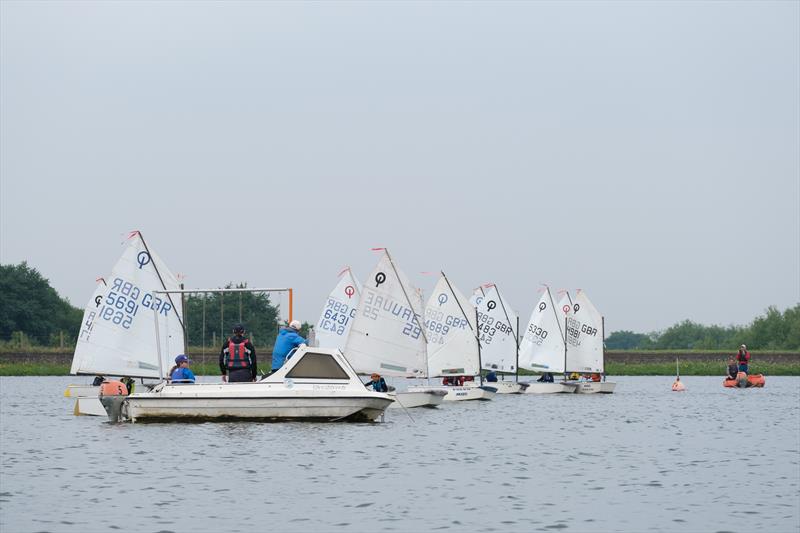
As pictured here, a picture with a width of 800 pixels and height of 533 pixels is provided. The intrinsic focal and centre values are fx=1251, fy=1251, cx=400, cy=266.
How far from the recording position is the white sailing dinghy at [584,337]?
70.7 meters

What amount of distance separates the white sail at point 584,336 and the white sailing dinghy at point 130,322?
31275 millimetres

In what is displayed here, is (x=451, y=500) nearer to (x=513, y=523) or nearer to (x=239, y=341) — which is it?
(x=513, y=523)

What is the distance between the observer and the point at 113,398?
35.4m

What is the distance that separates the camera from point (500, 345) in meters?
66.0

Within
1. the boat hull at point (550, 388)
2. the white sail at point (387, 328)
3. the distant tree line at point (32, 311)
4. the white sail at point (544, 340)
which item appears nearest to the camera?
the white sail at point (387, 328)

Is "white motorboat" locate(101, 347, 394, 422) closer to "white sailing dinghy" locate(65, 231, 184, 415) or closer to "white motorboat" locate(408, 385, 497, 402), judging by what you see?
"white sailing dinghy" locate(65, 231, 184, 415)

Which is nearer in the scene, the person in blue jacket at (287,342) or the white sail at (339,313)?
the person in blue jacket at (287,342)

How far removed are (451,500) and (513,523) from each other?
8.86ft

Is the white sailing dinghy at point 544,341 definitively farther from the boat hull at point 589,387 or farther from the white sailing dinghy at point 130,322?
the white sailing dinghy at point 130,322

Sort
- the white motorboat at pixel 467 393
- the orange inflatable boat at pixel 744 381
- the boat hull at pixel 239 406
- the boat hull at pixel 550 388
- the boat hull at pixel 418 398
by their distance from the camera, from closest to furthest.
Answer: the boat hull at pixel 239 406, the boat hull at pixel 418 398, the white motorboat at pixel 467 393, the boat hull at pixel 550 388, the orange inflatable boat at pixel 744 381

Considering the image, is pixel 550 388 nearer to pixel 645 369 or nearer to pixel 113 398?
pixel 113 398

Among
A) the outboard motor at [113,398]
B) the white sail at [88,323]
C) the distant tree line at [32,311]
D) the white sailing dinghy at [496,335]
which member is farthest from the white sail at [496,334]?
the distant tree line at [32,311]

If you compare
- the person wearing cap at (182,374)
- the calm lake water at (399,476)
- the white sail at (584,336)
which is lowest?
the calm lake water at (399,476)

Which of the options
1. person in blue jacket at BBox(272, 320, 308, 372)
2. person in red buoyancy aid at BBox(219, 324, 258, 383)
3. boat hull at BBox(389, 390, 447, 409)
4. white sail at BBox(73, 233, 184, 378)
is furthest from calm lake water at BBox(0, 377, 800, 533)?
boat hull at BBox(389, 390, 447, 409)
